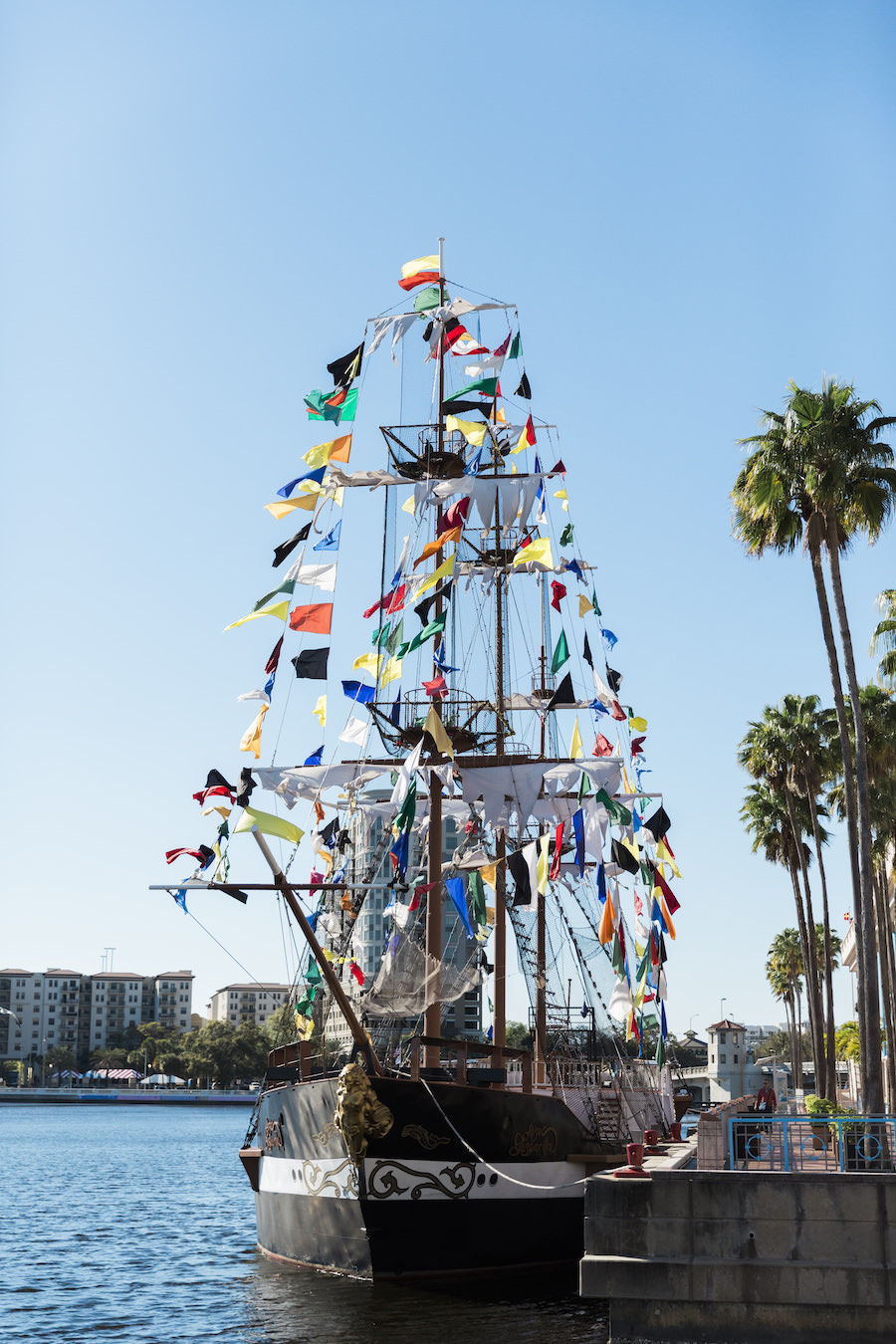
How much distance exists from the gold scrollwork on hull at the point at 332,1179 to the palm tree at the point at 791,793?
1067 inches

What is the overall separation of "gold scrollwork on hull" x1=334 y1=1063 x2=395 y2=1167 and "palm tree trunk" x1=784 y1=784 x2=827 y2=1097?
2861cm

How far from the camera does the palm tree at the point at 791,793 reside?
161ft

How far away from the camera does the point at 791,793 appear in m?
51.4

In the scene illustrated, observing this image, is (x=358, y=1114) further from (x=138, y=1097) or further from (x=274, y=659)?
(x=138, y=1097)

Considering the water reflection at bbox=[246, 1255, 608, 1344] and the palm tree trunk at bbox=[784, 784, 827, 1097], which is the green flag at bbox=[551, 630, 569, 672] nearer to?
the water reflection at bbox=[246, 1255, 608, 1344]

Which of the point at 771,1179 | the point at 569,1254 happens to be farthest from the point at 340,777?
the point at 771,1179

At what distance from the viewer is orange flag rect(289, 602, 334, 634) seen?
25.9 meters

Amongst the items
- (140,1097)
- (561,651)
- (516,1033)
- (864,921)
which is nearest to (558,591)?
(561,651)

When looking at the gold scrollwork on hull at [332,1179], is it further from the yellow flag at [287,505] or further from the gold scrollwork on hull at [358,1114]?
the yellow flag at [287,505]

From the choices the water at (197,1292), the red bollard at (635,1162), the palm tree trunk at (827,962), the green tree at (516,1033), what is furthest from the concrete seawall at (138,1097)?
the red bollard at (635,1162)

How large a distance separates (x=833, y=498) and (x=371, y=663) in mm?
11787

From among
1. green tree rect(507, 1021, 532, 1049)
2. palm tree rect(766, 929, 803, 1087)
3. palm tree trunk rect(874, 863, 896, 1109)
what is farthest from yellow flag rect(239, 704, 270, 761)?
green tree rect(507, 1021, 532, 1049)

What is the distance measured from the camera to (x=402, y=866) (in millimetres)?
29344

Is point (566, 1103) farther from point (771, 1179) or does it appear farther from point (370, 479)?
point (370, 479)
